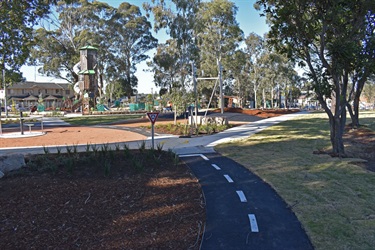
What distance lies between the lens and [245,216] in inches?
185

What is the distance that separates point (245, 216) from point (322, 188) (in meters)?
2.15

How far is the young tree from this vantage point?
8008mm

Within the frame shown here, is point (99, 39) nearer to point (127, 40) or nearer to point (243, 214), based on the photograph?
point (127, 40)

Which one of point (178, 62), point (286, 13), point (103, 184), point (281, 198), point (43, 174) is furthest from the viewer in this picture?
point (178, 62)

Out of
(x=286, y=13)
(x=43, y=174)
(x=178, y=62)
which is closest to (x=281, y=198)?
(x=43, y=174)

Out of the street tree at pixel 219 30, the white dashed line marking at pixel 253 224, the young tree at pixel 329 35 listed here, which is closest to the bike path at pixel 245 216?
the white dashed line marking at pixel 253 224

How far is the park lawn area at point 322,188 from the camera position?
4035mm

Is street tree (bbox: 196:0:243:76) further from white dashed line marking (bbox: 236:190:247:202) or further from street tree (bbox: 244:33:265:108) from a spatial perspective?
white dashed line marking (bbox: 236:190:247:202)

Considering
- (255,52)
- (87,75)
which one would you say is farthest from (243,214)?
(255,52)

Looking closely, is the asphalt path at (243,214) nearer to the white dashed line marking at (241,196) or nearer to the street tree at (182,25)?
the white dashed line marking at (241,196)

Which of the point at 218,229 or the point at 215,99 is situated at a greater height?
the point at 215,99

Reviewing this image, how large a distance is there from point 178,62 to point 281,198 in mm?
43252

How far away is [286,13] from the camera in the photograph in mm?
8656

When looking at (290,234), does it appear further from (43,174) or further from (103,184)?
(43,174)
